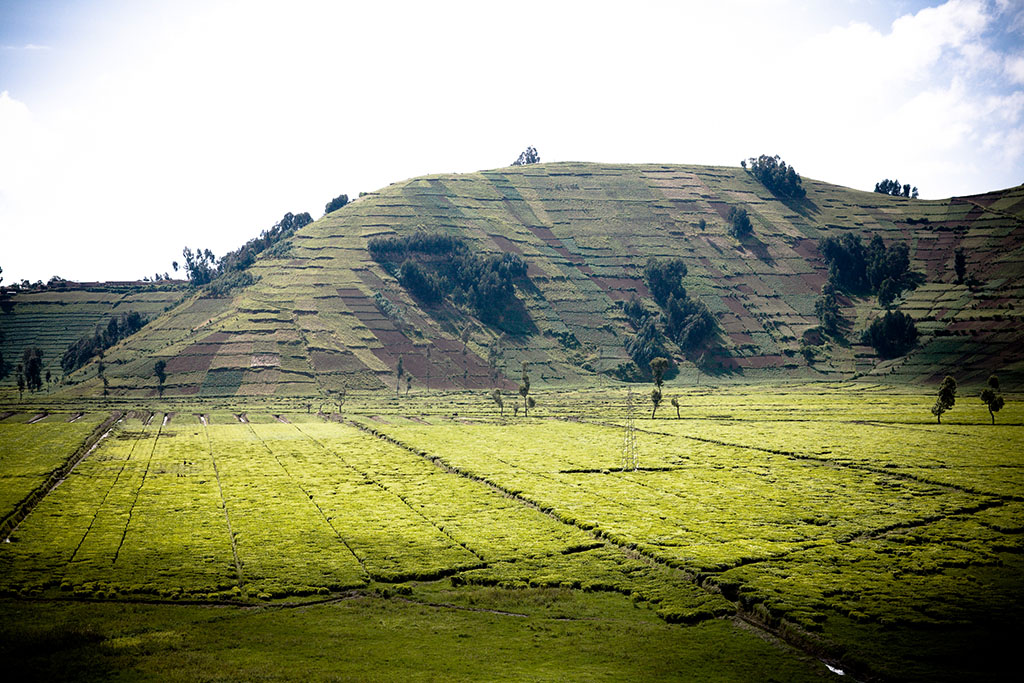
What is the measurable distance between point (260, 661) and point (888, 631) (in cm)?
3905

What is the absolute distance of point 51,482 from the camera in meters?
88.6

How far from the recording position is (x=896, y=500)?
78.1 metres

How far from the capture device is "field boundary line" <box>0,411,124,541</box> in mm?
69250

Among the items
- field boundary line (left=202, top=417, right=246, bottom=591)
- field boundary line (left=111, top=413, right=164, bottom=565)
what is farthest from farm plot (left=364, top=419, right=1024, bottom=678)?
field boundary line (left=111, top=413, right=164, bottom=565)

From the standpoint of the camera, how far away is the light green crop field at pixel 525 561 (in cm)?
4212

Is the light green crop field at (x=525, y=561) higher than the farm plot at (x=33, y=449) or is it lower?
higher

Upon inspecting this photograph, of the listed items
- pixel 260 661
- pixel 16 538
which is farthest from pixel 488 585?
pixel 16 538

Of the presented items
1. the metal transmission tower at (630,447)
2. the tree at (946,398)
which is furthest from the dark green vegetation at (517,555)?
the tree at (946,398)

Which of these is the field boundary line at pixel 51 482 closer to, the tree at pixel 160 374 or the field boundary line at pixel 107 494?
the field boundary line at pixel 107 494

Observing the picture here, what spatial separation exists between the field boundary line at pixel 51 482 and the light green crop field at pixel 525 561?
1.54 metres

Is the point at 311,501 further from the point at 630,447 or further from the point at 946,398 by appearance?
the point at 946,398

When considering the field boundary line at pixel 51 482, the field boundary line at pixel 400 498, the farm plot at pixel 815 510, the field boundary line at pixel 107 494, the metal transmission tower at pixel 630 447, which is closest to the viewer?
the farm plot at pixel 815 510

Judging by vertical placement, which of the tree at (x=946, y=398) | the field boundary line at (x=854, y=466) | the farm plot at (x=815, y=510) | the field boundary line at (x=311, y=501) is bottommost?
the field boundary line at (x=311, y=501)

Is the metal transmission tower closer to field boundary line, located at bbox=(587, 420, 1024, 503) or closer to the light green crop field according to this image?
the light green crop field
